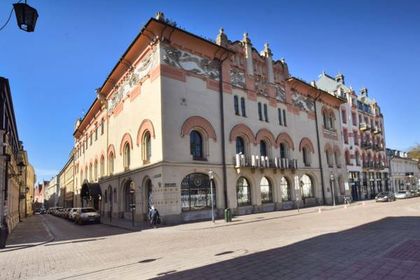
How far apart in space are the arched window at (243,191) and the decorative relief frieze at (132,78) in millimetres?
12201

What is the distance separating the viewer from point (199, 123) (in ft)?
83.3

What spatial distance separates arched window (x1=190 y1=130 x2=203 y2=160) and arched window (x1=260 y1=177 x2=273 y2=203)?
7745 mm

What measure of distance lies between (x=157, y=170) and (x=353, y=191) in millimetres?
33271

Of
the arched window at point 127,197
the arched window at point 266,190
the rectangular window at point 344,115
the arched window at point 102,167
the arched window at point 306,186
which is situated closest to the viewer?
the arched window at point 127,197

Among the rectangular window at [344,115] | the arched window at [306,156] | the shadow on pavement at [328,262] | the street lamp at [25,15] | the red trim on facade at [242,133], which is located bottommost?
the shadow on pavement at [328,262]

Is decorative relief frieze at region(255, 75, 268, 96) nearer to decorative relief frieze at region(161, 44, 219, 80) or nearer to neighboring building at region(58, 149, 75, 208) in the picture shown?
decorative relief frieze at region(161, 44, 219, 80)

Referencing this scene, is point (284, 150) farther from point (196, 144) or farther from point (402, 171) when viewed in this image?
point (402, 171)

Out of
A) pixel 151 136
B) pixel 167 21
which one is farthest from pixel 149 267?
pixel 167 21

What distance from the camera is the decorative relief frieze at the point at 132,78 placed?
25370 millimetres

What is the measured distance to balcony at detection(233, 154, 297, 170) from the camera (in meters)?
27.1

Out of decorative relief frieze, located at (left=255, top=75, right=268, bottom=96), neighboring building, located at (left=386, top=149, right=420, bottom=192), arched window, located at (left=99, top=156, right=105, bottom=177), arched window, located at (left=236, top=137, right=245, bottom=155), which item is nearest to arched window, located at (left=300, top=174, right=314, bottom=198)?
arched window, located at (left=236, top=137, right=245, bottom=155)

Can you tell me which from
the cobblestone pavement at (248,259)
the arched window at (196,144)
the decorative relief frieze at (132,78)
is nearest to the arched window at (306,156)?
the arched window at (196,144)

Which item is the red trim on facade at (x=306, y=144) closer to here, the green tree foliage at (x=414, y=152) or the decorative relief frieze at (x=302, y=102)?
the decorative relief frieze at (x=302, y=102)

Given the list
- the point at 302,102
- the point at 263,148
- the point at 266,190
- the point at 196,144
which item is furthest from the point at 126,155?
the point at 302,102
